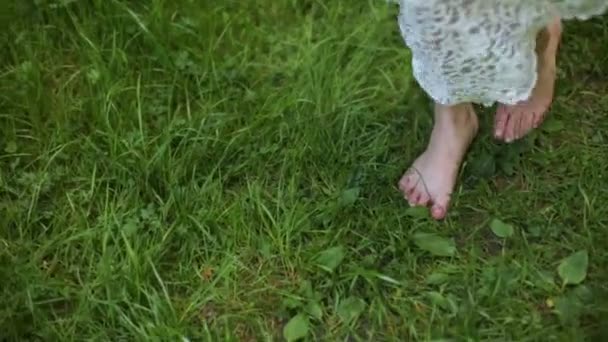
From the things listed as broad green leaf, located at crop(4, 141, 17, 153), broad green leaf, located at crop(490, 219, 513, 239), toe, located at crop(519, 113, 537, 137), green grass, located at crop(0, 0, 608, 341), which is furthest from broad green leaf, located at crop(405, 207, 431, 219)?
broad green leaf, located at crop(4, 141, 17, 153)

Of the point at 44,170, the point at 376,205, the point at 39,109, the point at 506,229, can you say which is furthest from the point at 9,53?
the point at 506,229

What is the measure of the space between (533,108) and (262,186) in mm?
487

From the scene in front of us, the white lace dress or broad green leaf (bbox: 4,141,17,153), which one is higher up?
the white lace dress

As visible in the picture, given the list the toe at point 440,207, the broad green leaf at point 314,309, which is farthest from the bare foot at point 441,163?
the broad green leaf at point 314,309

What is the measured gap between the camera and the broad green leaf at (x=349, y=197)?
1.82 metres

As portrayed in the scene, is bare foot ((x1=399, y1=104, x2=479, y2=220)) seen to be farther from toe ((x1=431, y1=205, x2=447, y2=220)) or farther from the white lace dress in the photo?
the white lace dress

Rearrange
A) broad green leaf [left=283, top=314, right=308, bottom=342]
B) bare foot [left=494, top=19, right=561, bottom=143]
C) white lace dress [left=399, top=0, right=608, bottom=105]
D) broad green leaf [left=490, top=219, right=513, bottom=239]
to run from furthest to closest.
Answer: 1. bare foot [left=494, top=19, right=561, bottom=143]
2. broad green leaf [left=490, top=219, right=513, bottom=239]
3. broad green leaf [left=283, top=314, right=308, bottom=342]
4. white lace dress [left=399, top=0, right=608, bottom=105]

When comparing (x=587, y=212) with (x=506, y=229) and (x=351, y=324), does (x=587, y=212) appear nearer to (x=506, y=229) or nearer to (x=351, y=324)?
(x=506, y=229)

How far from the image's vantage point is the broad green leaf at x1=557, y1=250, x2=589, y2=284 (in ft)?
5.58

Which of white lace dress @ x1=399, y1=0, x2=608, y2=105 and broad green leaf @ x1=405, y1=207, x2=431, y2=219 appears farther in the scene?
broad green leaf @ x1=405, y1=207, x2=431, y2=219

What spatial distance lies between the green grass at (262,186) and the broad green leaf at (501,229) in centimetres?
2

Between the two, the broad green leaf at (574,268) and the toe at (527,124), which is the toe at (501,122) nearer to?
the toe at (527,124)

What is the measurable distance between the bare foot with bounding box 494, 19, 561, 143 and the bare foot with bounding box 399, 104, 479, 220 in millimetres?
65

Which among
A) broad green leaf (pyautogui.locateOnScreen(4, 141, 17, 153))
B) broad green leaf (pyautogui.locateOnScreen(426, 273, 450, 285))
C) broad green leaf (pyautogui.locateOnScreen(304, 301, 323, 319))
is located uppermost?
broad green leaf (pyautogui.locateOnScreen(4, 141, 17, 153))
